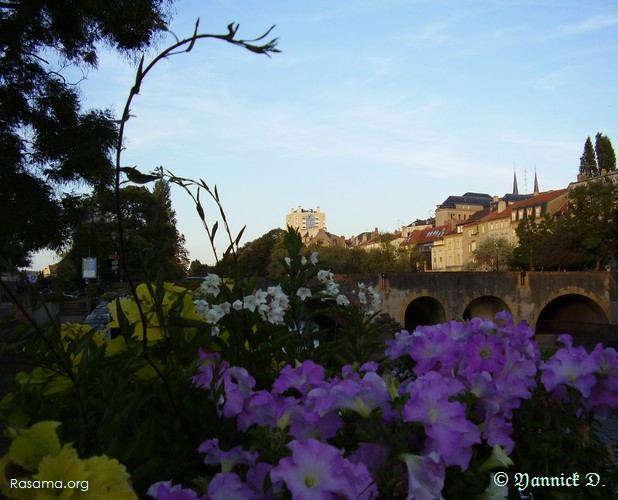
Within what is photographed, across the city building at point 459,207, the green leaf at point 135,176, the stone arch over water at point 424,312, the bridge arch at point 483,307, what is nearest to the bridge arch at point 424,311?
the stone arch over water at point 424,312

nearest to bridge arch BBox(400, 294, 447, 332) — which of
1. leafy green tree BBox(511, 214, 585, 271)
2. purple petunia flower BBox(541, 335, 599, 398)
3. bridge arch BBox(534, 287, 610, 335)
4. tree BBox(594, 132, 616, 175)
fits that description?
bridge arch BBox(534, 287, 610, 335)

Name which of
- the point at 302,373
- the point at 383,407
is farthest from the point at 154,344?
the point at 383,407

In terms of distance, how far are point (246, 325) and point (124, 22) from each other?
842cm

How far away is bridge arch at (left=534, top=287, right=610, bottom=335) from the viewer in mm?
38188

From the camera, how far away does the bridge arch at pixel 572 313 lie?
38188mm

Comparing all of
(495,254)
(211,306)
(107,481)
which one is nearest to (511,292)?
(495,254)

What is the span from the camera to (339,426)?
3.15ft

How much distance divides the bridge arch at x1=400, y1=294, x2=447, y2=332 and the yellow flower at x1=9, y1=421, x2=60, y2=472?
117 ft

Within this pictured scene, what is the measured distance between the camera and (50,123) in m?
9.44

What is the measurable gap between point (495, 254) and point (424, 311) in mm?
26602

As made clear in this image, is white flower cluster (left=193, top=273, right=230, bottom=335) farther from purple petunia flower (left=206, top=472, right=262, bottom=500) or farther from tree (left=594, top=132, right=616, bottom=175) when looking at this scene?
tree (left=594, top=132, right=616, bottom=175)

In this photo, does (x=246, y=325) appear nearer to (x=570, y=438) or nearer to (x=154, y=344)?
(x=154, y=344)

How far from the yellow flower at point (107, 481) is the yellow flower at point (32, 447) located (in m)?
0.05

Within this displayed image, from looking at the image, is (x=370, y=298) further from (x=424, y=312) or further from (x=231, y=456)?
(x=424, y=312)
